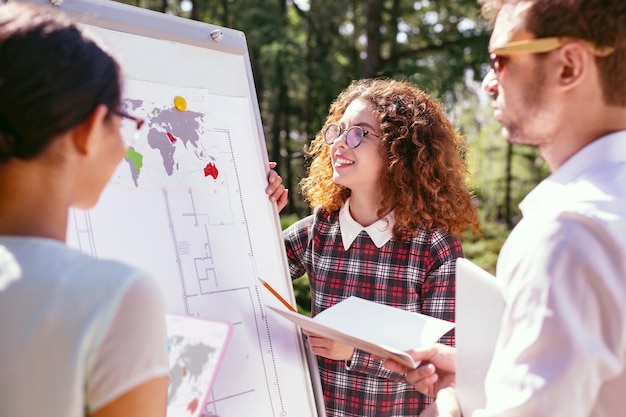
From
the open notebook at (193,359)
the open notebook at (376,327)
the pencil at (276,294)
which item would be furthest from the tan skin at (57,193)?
the pencil at (276,294)

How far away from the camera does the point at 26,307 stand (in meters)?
0.95

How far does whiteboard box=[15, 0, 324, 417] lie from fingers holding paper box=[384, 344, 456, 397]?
0.42 meters

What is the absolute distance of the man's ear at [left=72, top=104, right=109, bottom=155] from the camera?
104 centimetres

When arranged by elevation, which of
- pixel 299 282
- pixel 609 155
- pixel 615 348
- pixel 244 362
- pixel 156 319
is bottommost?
pixel 299 282

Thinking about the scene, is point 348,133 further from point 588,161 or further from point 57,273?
point 57,273

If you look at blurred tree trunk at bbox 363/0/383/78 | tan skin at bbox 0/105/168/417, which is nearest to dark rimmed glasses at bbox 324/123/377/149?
tan skin at bbox 0/105/168/417

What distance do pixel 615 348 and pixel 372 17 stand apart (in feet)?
33.2

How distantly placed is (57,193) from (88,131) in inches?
4.7

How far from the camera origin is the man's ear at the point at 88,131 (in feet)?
3.40

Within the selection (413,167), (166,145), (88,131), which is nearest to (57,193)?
(88,131)

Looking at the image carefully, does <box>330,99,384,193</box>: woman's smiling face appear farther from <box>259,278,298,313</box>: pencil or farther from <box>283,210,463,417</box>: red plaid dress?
<box>259,278,298,313</box>: pencil

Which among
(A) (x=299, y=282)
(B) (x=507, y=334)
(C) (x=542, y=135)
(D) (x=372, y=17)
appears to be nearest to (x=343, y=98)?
(C) (x=542, y=135)

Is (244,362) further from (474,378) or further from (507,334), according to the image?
(507,334)

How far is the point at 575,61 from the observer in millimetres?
1196
